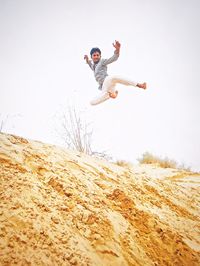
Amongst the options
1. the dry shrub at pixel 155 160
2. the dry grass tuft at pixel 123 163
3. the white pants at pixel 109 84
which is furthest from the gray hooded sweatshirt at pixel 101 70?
the dry shrub at pixel 155 160

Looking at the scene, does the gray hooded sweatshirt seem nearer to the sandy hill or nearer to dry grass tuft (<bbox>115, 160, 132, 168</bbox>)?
the sandy hill

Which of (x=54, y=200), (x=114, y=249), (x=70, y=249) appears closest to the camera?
(x=70, y=249)

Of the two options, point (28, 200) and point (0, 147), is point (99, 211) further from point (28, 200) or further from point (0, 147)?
point (0, 147)

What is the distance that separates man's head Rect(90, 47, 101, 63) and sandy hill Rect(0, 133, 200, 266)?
2443 millimetres

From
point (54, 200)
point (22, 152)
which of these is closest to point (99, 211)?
point (54, 200)

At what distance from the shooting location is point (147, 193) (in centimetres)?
414

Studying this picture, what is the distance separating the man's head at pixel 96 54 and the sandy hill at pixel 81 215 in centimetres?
244

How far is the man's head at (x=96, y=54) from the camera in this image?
5.78 m

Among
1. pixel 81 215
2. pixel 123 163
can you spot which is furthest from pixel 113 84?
pixel 123 163

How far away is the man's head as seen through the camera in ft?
19.0

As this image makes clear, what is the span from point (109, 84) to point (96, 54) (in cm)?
87

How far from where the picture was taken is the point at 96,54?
19.0ft

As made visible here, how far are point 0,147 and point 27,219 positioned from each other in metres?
1.37

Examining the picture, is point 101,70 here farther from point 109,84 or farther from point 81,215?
point 81,215
